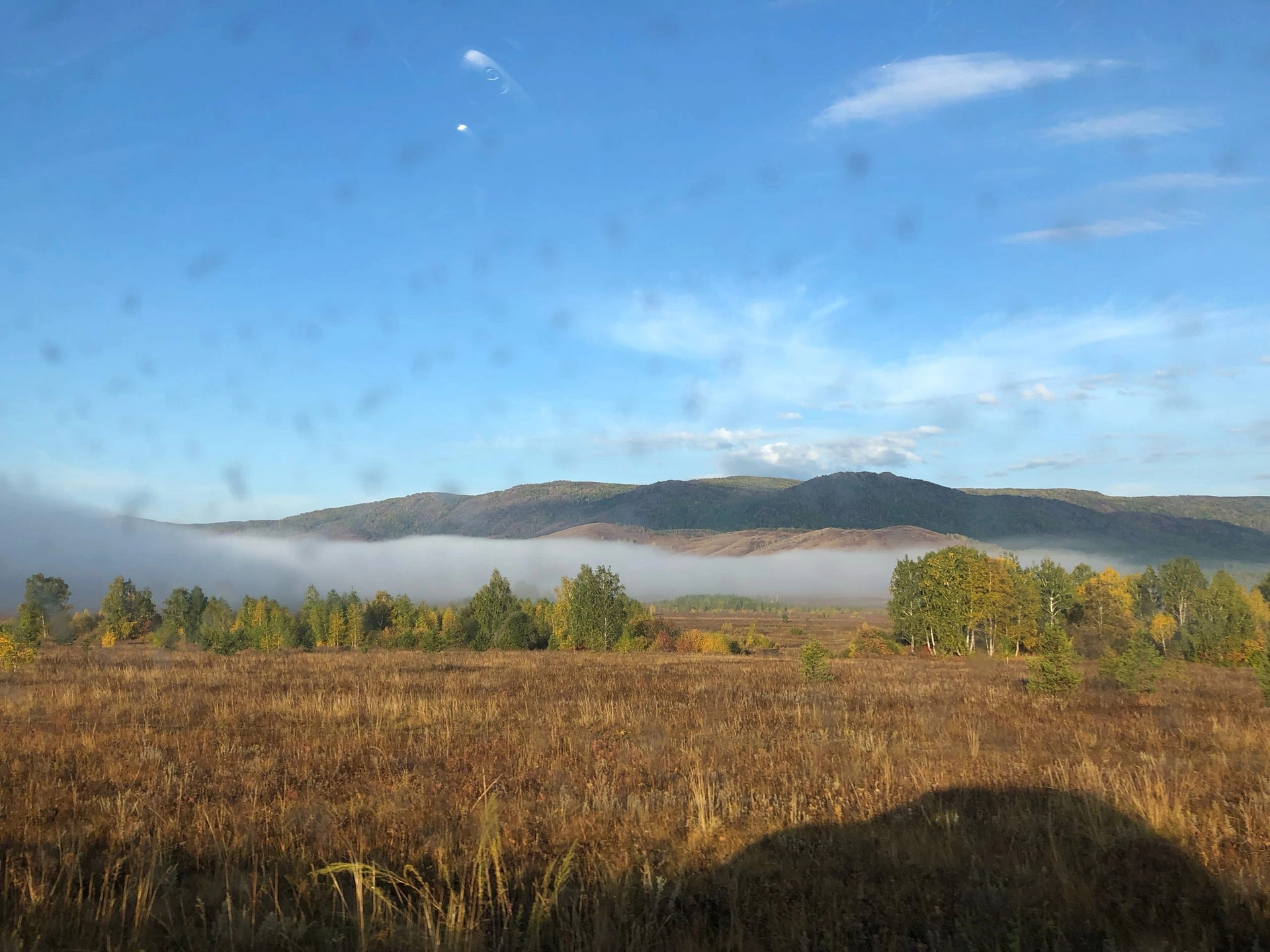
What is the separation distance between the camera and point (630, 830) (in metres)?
6.83

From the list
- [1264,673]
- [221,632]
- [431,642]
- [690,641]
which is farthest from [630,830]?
[690,641]

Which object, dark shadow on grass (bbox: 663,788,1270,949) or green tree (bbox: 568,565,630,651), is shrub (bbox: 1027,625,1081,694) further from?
green tree (bbox: 568,565,630,651)

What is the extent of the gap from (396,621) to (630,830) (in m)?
72.6

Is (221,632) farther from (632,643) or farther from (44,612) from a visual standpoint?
(632,643)

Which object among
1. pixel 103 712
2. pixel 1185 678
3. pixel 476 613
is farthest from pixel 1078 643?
pixel 103 712

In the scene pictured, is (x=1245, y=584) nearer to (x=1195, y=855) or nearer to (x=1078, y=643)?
(x=1078, y=643)

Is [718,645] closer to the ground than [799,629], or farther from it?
farther from it

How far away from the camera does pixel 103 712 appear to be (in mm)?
14312

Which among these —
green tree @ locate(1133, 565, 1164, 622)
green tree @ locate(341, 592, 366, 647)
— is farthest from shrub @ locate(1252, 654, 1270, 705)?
green tree @ locate(1133, 565, 1164, 622)

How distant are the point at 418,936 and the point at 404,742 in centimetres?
760

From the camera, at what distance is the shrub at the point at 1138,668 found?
18.0 m

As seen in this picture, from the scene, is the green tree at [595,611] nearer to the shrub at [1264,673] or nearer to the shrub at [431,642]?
the shrub at [431,642]

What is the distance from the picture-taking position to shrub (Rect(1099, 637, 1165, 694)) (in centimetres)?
1803

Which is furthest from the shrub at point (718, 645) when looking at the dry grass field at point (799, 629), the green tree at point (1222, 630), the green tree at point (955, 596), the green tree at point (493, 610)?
the green tree at point (1222, 630)
